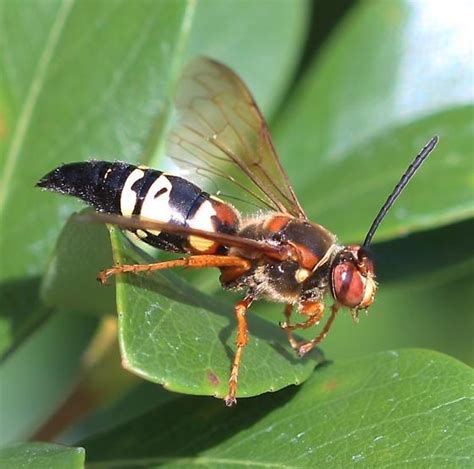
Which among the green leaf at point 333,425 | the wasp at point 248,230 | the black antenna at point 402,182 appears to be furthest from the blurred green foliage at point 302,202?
the black antenna at point 402,182

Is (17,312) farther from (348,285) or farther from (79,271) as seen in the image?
(348,285)

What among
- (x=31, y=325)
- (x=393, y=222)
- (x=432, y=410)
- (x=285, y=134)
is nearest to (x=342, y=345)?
(x=285, y=134)

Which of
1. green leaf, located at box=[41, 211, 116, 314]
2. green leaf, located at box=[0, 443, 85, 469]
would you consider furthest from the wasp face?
green leaf, located at box=[0, 443, 85, 469]

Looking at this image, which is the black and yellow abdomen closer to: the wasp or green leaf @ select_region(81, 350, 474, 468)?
the wasp

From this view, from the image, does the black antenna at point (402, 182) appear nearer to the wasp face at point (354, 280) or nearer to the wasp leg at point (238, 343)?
the wasp face at point (354, 280)

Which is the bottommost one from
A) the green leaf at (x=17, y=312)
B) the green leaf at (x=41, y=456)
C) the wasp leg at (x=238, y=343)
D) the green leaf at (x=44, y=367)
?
the green leaf at (x=44, y=367)

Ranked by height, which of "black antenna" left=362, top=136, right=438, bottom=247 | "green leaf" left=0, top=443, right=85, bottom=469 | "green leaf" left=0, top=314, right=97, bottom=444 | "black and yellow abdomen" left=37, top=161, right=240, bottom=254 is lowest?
"green leaf" left=0, top=314, right=97, bottom=444

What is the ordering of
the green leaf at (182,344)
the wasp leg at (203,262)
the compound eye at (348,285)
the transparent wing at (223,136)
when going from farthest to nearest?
the transparent wing at (223,136), the compound eye at (348,285), the wasp leg at (203,262), the green leaf at (182,344)
